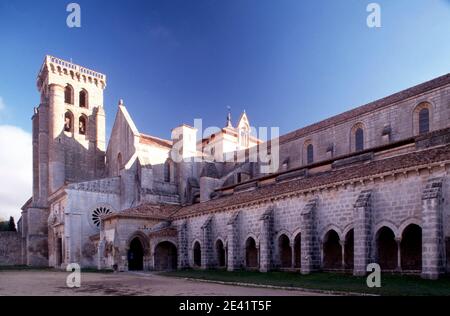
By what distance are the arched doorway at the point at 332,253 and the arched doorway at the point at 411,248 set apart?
3926 mm

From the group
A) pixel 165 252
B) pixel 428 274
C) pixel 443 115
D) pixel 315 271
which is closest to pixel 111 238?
pixel 165 252

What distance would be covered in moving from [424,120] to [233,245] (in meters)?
15.6

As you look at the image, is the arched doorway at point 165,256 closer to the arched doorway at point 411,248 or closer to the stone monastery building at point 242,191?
the stone monastery building at point 242,191

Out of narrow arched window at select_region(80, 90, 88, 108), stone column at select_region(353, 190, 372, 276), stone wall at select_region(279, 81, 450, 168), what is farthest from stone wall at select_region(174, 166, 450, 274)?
narrow arched window at select_region(80, 90, 88, 108)

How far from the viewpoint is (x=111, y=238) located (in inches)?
1273

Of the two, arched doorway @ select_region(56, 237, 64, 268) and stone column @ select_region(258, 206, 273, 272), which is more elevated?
stone column @ select_region(258, 206, 273, 272)

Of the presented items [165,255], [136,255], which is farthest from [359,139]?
[136,255]

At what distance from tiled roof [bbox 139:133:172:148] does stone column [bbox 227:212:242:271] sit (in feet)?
66.7

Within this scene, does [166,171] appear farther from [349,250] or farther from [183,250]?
[349,250]

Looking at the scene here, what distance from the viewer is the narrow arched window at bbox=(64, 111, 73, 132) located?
51.2 metres

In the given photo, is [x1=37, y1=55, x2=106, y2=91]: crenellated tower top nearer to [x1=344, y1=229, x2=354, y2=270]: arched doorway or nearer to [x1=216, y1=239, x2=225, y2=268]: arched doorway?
[x1=216, y1=239, x2=225, y2=268]: arched doorway

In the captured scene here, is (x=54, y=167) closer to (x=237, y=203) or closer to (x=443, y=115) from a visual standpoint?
(x=237, y=203)

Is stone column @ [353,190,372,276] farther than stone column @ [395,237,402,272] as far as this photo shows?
Yes

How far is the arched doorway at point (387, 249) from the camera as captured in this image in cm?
2025
